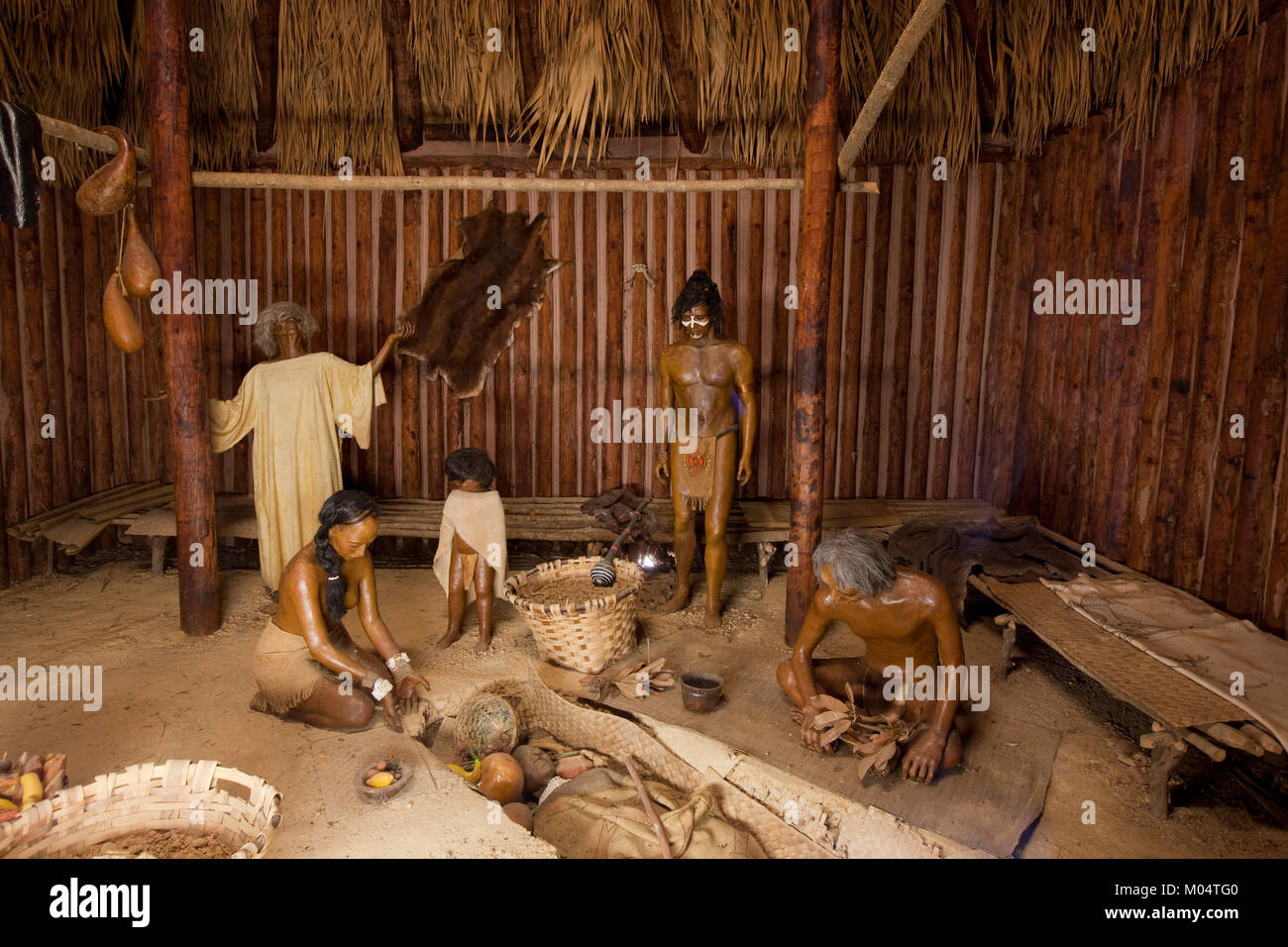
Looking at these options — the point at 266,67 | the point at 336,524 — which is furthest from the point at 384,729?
the point at 266,67

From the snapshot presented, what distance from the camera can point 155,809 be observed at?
2828 millimetres

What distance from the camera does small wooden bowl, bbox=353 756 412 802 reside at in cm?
306

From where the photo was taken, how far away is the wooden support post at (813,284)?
4.09 metres

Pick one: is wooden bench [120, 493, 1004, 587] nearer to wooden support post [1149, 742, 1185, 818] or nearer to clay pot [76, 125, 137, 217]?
clay pot [76, 125, 137, 217]

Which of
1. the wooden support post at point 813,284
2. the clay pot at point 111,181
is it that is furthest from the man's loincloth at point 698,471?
the clay pot at point 111,181

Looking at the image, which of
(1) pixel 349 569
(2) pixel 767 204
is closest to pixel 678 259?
(2) pixel 767 204

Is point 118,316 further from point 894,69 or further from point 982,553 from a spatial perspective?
point 982,553

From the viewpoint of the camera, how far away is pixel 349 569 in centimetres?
365

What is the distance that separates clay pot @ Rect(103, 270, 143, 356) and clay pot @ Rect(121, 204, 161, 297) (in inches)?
2.7

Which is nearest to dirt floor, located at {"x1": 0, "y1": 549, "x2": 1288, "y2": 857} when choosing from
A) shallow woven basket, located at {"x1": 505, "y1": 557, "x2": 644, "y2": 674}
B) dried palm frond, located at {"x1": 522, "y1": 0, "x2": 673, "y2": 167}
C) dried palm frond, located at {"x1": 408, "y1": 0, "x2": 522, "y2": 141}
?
shallow woven basket, located at {"x1": 505, "y1": 557, "x2": 644, "y2": 674}

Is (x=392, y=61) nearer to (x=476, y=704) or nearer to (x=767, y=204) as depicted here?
(x=767, y=204)

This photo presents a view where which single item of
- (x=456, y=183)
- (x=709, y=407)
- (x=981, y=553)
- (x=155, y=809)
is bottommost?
(x=155, y=809)

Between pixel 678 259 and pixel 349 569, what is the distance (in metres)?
3.84

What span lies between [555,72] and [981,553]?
4228mm
